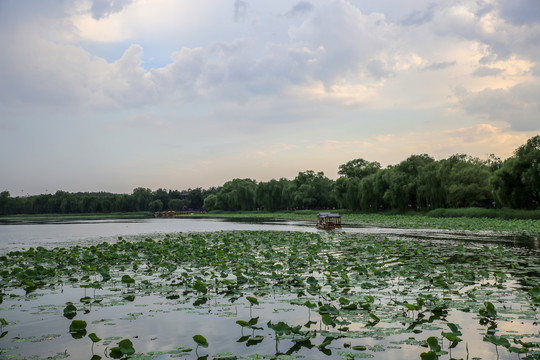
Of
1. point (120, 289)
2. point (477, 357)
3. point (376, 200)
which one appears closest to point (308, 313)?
point (477, 357)

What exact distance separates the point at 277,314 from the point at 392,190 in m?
55.6

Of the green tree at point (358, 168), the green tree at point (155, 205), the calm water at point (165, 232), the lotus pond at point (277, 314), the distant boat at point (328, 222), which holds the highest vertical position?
the green tree at point (358, 168)

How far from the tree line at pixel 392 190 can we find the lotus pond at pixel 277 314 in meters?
31.2

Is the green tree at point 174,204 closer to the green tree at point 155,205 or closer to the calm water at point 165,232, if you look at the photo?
the green tree at point 155,205

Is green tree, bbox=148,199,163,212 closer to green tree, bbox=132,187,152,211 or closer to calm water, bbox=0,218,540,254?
green tree, bbox=132,187,152,211

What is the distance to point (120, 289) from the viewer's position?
10.1 metres

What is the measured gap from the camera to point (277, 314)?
7.70m

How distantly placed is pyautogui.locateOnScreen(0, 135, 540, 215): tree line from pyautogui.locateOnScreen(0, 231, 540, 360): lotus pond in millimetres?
31237

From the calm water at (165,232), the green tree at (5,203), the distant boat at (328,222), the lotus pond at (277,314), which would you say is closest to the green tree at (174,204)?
the green tree at (5,203)

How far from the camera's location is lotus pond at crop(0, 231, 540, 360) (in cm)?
574

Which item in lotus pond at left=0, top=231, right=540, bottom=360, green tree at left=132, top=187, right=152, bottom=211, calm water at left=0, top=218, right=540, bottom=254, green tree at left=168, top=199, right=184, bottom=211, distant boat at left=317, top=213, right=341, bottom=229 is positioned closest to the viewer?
lotus pond at left=0, top=231, right=540, bottom=360

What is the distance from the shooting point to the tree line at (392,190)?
131 ft

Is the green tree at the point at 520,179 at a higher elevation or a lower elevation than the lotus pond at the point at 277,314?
higher

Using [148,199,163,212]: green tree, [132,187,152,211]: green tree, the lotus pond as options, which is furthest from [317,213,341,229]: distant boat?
[132,187,152,211]: green tree
